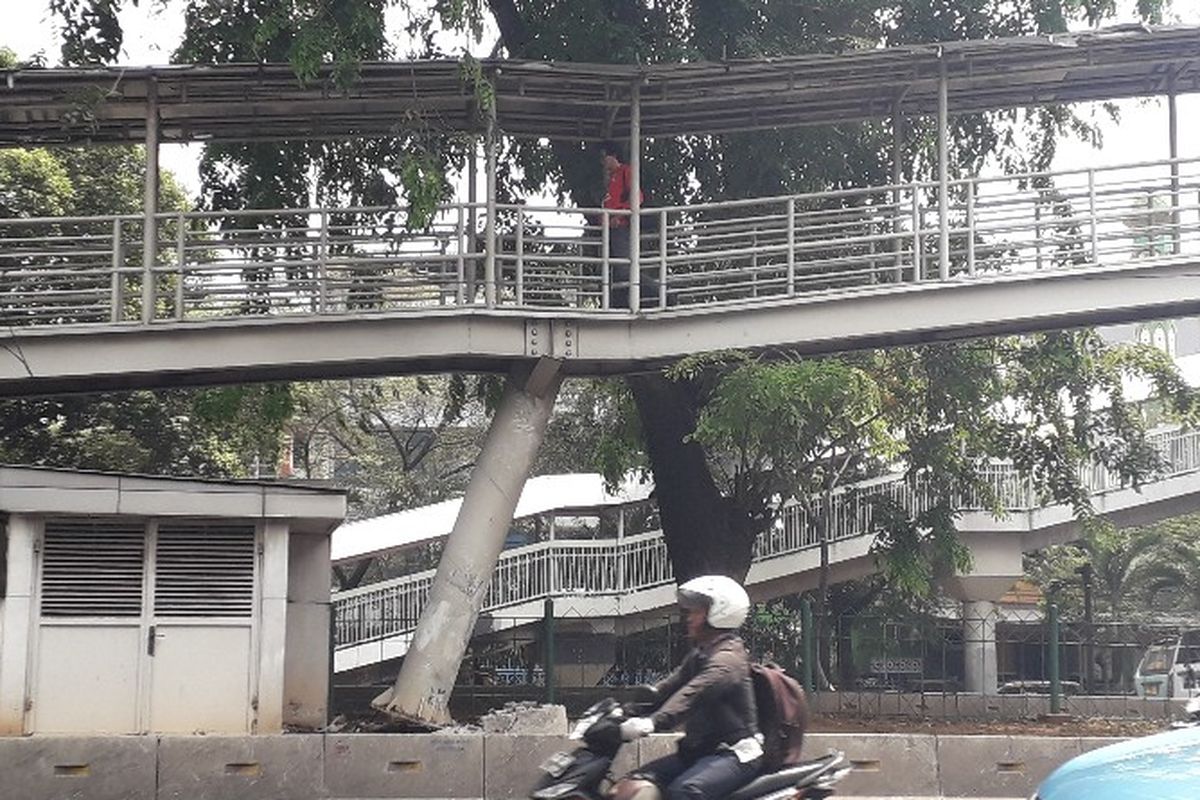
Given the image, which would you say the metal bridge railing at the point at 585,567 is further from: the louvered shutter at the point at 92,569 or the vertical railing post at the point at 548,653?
the louvered shutter at the point at 92,569

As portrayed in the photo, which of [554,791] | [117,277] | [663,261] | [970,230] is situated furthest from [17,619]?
[970,230]

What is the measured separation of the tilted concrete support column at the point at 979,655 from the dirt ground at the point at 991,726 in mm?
→ 1703

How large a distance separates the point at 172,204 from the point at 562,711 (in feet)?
46.1

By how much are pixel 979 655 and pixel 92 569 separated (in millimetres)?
13864

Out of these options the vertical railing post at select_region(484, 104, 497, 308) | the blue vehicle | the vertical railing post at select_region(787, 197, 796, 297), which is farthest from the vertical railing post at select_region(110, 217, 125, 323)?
the blue vehicle

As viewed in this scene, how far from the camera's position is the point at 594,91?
1781 centimetres

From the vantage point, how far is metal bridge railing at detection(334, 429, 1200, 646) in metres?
25.4

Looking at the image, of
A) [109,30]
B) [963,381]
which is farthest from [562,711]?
[109,30]

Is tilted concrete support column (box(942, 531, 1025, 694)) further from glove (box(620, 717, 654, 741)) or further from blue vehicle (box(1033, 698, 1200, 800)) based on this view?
blue vehicle (box(1033, 698, 1200, 800))

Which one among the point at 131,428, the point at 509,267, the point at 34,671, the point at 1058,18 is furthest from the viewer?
the point at 131,428

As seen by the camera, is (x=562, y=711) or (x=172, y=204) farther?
(x=172, y=204)

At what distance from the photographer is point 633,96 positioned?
58.2ft

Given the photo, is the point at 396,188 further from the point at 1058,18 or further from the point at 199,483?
the point at 1058,18

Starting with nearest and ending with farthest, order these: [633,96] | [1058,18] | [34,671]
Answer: [34,671] < [633,96] < [1058,18]
